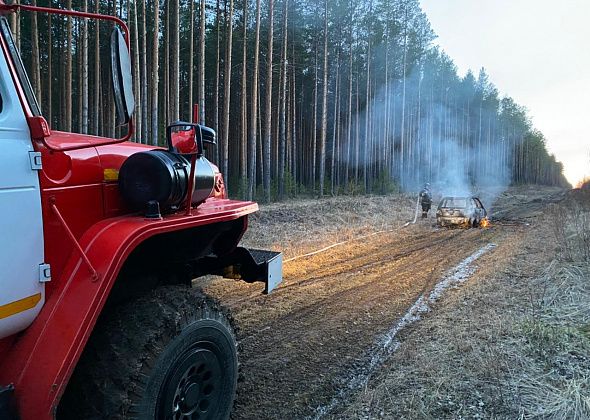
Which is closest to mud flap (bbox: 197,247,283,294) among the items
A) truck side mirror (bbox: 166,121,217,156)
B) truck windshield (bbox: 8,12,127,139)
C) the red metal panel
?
truck side mirror (bbox: 166,121,217,156)

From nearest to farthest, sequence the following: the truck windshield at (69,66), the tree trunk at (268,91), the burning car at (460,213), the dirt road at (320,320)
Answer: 1. the dirt road at (320,320)
2. the truck windshield at (69,66)
3. the burning car at (460,213)
4. the tree trunk at (268,91)

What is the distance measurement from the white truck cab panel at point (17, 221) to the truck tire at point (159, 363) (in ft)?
1.51

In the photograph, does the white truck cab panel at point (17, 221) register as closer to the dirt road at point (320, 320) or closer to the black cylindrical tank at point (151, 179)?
the black cylindrical tank at point (151, 179)

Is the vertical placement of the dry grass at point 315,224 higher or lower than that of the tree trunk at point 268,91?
lower

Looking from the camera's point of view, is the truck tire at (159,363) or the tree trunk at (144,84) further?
the tree trunk at (144,84)

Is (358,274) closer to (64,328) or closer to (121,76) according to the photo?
(64,328)

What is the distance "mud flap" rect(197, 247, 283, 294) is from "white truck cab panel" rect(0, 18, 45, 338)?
80.4 inches

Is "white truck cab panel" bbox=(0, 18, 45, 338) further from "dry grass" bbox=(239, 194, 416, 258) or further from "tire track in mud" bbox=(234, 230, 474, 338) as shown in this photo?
"dry grass" bbox=(239, 194, 416, 258)

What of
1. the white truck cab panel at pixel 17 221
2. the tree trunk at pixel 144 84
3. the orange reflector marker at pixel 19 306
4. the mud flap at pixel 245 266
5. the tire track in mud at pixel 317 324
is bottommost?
the tire track in mud at pixel 317 324

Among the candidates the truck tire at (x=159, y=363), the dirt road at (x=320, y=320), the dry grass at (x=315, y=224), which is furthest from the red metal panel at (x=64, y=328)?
the dry grass at (x=315, y=224)

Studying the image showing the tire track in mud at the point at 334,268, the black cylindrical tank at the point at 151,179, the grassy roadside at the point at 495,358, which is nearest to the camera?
the black cylindrical tank at the point at 151,179

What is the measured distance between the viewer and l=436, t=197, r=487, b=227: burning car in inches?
713

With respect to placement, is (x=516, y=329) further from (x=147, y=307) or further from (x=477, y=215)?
(x=477, y=215)

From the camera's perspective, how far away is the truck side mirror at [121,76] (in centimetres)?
213
